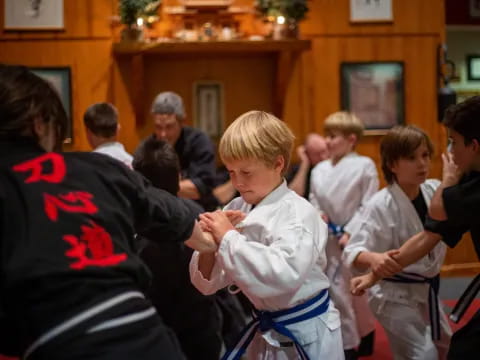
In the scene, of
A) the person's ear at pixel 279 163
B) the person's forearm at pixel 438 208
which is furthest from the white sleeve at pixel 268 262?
the person's forearm at pixel 438 208

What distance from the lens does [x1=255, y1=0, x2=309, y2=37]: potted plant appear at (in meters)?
5.02

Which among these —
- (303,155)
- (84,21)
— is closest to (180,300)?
(303,155)

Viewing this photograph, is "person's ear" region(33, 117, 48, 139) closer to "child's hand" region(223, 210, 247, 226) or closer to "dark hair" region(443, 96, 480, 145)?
"child's hand" region(223, 210, 247, 226)

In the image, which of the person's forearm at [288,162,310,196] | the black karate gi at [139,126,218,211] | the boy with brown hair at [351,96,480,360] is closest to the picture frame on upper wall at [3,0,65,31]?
the black karate gi at [139,126,218,211]

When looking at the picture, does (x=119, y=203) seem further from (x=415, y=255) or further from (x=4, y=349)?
(x=415, y=255)

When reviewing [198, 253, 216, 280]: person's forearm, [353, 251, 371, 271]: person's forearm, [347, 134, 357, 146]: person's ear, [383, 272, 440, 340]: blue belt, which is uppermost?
[347, 134, 357, 146]: person's ear

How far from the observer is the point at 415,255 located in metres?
2.47

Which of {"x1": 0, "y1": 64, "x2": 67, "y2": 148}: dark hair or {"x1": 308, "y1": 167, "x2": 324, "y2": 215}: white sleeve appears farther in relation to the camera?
{"x1": 308, "y1": 167, "x2": 324, "y2": 215}: white sleeve

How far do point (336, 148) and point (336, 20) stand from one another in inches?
68.2

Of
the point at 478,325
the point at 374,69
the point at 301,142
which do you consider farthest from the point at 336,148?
the point at 478,325

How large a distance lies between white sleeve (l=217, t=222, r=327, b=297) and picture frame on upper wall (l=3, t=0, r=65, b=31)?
3.93 metres

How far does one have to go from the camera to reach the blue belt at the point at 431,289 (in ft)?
9.02

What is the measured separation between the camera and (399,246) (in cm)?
292

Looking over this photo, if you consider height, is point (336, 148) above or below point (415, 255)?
above
